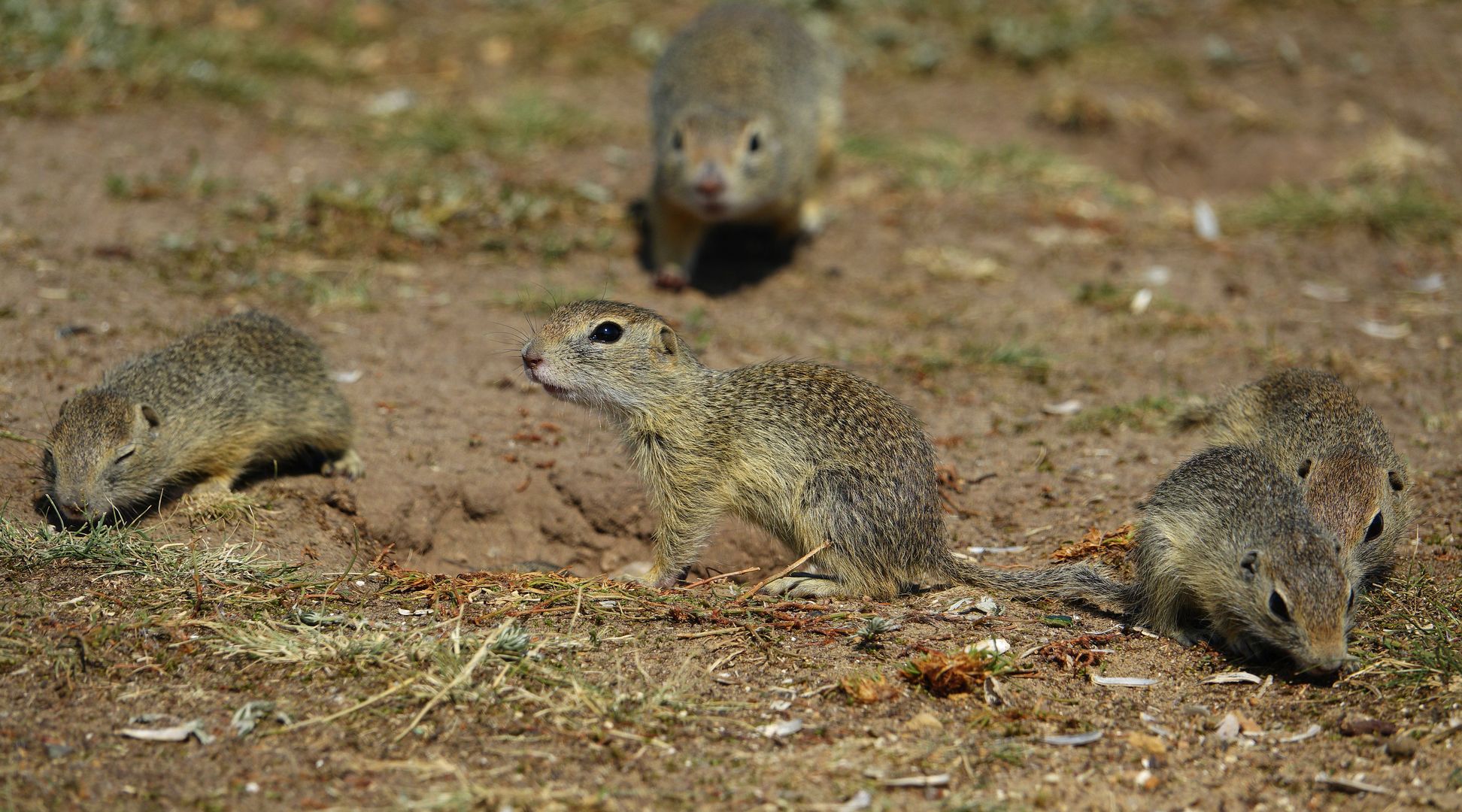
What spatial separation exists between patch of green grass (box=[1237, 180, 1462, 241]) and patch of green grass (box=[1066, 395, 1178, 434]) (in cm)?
360

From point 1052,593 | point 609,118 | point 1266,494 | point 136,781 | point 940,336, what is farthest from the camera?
point 609,118

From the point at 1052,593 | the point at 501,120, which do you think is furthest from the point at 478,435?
the point at 501,120

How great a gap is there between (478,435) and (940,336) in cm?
324

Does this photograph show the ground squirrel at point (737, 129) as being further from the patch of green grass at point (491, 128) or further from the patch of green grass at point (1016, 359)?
the patch of green grass at point (1016, 359)

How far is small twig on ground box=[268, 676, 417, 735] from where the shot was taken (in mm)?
4004

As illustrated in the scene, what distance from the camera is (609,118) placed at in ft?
38.1

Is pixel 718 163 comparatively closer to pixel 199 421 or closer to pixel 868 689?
pixel 199 421

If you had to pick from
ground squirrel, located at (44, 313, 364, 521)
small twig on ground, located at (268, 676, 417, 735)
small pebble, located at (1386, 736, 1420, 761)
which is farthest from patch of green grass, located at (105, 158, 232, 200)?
small pebble, located at (1386, 736, 1420, 761)

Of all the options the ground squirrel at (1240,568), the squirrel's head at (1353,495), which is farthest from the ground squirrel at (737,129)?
the squirrel's head at (1353,495)

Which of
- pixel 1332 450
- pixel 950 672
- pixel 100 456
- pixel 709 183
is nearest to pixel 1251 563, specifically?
pixel 1332 450

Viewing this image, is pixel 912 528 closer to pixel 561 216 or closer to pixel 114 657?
pixel 114 657

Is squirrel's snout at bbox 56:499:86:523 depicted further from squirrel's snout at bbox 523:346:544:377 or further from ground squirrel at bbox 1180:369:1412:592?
ground squirrel at bbox 1180:369:1412:592

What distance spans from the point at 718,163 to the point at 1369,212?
5081 mm

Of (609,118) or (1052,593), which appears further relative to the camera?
(609,118)
